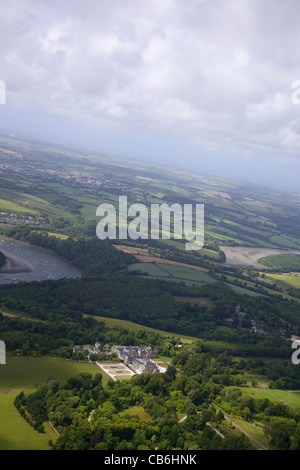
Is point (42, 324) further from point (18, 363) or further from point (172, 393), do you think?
point (172, 393)

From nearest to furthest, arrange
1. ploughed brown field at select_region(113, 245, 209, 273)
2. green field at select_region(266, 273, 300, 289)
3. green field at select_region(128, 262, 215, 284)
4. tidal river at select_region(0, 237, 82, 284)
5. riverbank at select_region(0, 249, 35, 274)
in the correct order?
tidal river at select_region(0, 237, 82, 284)
riverbank at select_region(0, 249, 35, 274)
green field at select_region(128, 262, 215, 284)
ploughed brown field at select_region(113, 245, 209, 273)
green field at select_region(266, 273, 300, 289)

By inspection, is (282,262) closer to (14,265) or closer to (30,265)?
(30,265)

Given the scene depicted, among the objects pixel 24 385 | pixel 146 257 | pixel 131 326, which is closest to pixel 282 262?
pixel 146 257

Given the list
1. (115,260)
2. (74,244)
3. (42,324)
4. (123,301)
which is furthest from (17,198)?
(42,324)

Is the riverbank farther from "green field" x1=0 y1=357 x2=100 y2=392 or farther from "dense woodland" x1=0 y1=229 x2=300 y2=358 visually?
"green field" x1=0 y1=357 x2=100 y2=392

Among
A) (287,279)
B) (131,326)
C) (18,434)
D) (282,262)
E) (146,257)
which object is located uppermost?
(146,257)

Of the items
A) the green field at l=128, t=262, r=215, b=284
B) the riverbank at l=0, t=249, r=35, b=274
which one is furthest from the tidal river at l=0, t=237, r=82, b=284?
the green field at l=128, t=262, r=215, b=284

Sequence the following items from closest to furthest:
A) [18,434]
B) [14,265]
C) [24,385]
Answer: [18,434], [24,385], [14,265]

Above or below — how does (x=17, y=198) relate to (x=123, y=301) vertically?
above
